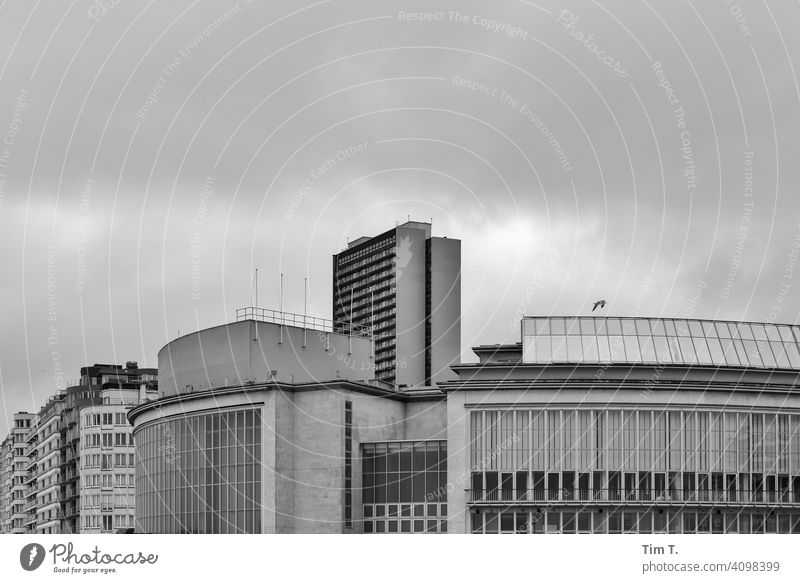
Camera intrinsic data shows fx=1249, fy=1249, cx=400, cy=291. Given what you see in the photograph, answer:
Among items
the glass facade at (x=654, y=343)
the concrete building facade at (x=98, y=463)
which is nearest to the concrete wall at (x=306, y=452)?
the glass facade at (x=654, y=343)

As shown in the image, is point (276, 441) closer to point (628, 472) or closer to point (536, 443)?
point (536, 443)

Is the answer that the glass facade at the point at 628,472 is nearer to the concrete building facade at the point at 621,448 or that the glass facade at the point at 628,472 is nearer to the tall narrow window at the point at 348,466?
the concrete building facade at the point at 621,448

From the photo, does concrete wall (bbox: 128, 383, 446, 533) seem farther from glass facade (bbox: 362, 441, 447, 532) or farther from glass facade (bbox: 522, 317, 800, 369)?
glass facade (bbox: 522, 317, 800, 369)

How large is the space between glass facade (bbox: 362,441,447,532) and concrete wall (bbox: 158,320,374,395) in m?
11.1

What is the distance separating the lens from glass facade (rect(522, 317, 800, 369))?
9775cm

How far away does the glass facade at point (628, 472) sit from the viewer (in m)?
91.8

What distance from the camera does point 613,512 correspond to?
91500 millimetres

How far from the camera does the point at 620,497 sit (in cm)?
9188

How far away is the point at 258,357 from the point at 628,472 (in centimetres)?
3254

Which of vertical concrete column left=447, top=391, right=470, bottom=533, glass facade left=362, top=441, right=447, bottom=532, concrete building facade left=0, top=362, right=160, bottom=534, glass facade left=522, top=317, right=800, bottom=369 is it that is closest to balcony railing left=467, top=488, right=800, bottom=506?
vertical concrete column left=447, top=391, right=470, bottom=533

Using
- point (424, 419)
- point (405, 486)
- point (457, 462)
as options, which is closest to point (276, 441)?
point (405, 486)

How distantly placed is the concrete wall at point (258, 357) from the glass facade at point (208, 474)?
3974 mm
